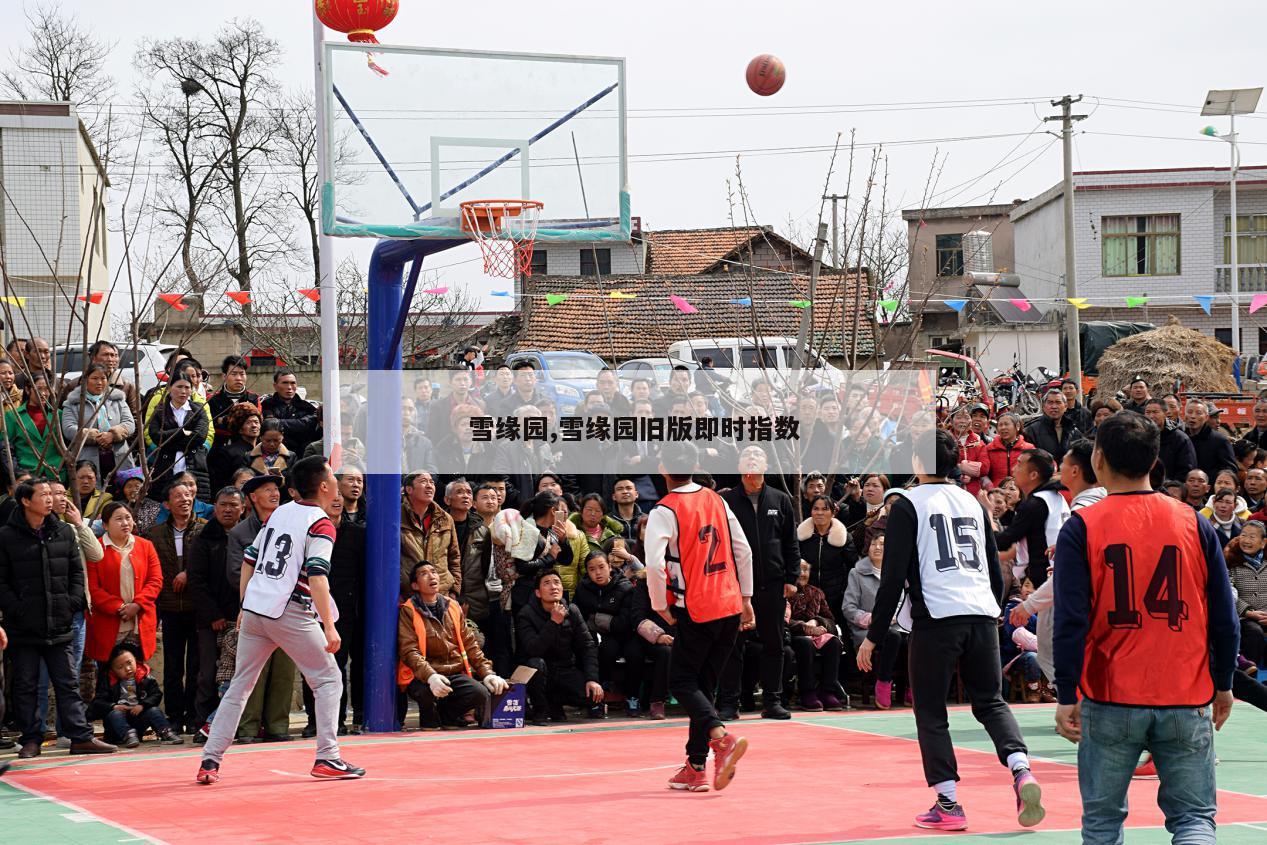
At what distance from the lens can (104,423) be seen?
13203 mm

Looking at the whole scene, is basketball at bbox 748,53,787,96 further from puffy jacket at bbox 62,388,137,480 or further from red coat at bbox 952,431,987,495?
puffy jacket at bbox 62,388,137,480

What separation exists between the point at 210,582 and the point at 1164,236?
3967 centimetres

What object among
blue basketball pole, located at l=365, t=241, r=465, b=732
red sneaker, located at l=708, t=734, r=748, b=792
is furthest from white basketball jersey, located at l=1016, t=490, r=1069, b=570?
blue basketball pole, located at l=365, t=241, r=465, b=732

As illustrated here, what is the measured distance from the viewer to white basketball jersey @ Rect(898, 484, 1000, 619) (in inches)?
285

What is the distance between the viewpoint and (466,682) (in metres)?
11.7

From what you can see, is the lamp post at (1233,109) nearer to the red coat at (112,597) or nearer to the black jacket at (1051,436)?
the black jacket at (1051,436)

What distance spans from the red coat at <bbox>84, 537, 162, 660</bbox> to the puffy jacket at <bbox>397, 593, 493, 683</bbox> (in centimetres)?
190

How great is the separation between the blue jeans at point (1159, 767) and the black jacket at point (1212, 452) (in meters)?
11.9

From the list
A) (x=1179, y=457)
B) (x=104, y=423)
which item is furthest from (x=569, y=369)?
(x=104, y=423)

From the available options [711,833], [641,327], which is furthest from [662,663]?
[641,327]

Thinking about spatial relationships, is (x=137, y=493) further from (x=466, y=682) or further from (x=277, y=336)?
(x=277, y=336)

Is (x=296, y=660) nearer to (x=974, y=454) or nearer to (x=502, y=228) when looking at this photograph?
(x=502, y=228)

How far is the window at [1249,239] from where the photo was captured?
149 feet

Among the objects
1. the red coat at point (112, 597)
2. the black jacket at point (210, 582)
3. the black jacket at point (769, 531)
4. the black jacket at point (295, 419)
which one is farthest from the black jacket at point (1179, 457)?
the red coat at point (112, 597)
